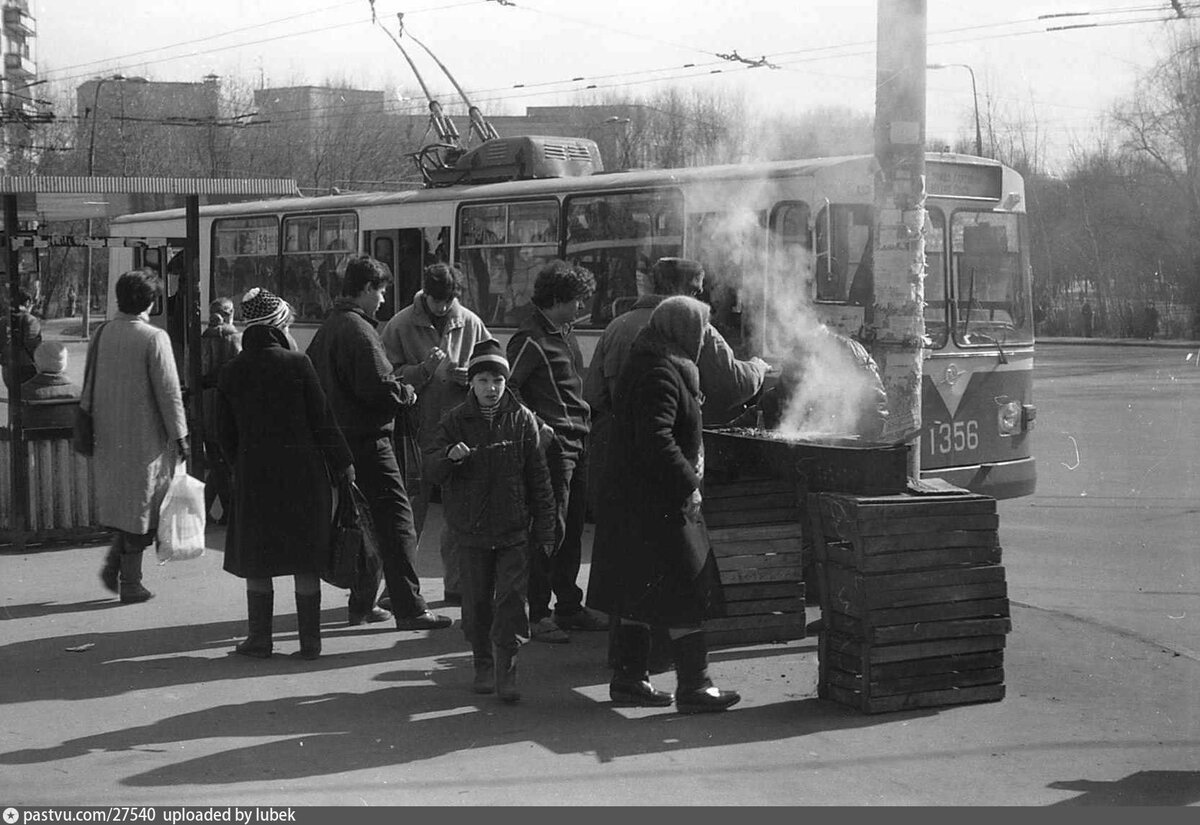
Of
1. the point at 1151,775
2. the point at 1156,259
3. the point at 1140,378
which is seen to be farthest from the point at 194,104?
the point at 1151,775

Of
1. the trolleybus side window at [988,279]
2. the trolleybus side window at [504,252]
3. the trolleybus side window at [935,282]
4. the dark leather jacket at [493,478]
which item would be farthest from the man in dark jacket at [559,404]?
the trolleybus side window at [504,252]

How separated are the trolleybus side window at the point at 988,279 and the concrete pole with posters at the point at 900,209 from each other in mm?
3888

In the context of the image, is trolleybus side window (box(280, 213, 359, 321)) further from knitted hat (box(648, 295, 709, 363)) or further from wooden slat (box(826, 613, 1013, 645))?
wooden slat (box(826, 613, 1013, 645))

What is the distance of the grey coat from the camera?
7.82 m

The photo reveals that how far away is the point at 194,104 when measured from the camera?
42.5 metres

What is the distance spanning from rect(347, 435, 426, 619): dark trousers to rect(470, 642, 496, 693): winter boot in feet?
3.88

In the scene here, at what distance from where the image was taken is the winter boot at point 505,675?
5.96 meters

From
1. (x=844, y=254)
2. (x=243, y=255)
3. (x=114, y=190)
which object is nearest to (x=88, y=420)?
(x=114, y=190)

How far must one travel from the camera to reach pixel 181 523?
24.7 feet

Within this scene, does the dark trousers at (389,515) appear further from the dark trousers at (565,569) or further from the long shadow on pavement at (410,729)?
the long shadow on pavement at (410,729)

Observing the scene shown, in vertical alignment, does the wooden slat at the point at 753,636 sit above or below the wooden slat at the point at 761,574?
below

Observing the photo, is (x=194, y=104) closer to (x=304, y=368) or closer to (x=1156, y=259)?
(x=1156, y=259)

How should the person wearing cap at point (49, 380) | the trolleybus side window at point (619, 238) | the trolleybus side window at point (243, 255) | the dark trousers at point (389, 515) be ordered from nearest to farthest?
the dark trousers at point (389, 515)
the person wearing cap at point (49, 380)
the trolleybus side window at point (619, 238)
the trolleybus side window at point (243, 255)

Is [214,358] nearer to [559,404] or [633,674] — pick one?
[559,404]
